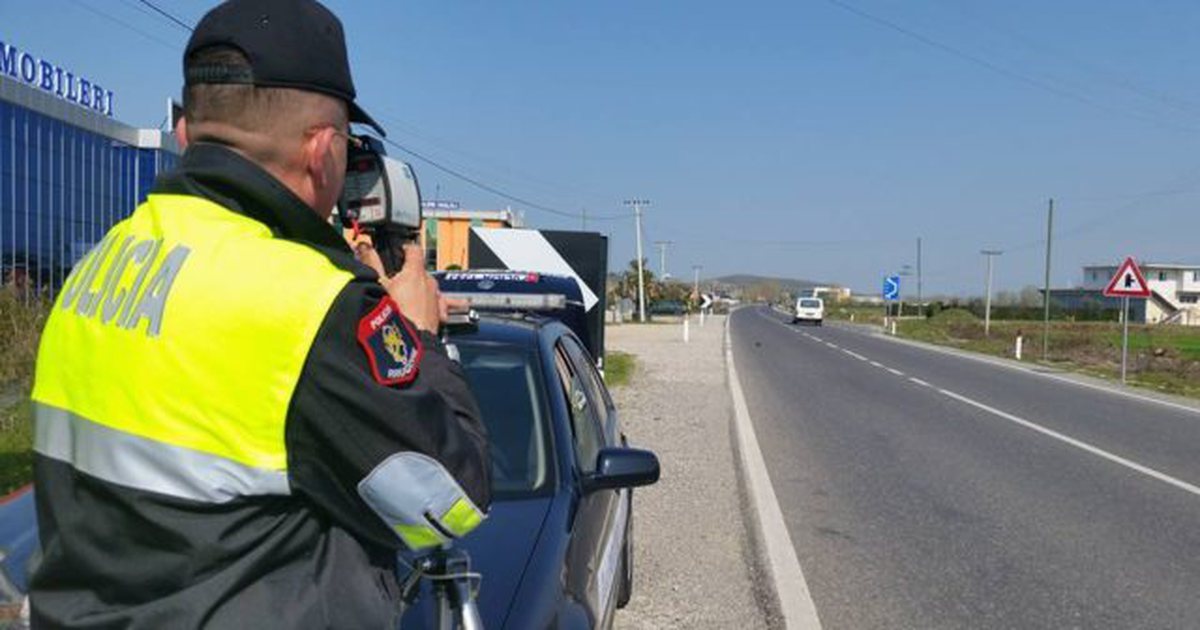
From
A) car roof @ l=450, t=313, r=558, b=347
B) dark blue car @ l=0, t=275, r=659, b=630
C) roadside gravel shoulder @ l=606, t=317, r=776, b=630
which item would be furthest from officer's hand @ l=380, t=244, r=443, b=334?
roadside gravel shoulder @ l=606, t=317, r=776, b=630

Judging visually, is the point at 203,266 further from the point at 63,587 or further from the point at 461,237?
the point at 461,237

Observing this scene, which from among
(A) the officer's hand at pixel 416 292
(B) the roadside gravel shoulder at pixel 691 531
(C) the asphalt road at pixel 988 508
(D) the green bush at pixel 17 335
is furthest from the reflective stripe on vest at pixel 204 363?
(D) the green bush at pixel 17 335

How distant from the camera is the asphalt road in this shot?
5562 millimetres

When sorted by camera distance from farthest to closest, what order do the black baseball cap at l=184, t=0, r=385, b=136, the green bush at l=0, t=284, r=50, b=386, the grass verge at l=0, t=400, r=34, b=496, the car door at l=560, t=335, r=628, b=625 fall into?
the green bush at l=0, t=284, r=50, b=386 < the grass verge at l=0, t=400, r=34, b=496 < the car door at l=560, t=335, r=628, b=625 < the black baseball cap at l=184, t=0, r=385, b=136

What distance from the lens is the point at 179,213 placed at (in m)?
1.48

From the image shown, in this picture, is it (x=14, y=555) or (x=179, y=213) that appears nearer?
(x=179, y=213)

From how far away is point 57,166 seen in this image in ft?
103

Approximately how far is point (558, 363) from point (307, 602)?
2.87 m

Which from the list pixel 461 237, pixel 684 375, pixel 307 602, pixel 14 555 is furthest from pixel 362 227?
pixel 461 237

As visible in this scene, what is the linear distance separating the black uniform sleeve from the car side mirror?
2012 mm

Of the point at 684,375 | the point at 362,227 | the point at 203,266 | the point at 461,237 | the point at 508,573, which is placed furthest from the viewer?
the point at 461,237

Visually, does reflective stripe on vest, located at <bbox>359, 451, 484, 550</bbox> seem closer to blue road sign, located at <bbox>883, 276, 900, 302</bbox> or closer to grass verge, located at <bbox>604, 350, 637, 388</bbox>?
grass verge, located at <bbox>604, 350, 637, 388</bbox>

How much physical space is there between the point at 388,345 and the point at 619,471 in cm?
215

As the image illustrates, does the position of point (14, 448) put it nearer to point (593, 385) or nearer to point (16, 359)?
point (16, 359)
